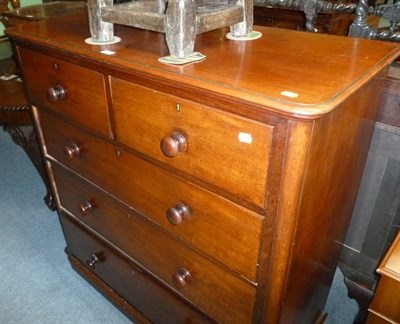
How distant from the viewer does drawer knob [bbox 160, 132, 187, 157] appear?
2.56ft

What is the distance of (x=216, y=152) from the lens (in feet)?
2.47

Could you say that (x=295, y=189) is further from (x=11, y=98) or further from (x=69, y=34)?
(x=11, y=98)

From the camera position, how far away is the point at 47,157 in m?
1.36

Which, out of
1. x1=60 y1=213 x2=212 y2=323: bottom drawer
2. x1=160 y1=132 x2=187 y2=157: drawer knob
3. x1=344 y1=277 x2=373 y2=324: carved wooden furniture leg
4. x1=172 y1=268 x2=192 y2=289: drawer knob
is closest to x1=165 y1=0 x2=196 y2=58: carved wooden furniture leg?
x1=160 y1=132 x2=187 y2=157: drawer knob

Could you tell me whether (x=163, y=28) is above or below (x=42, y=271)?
above

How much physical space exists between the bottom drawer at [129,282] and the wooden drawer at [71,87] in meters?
0.51

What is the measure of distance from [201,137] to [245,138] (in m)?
0.11

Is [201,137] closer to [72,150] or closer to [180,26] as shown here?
[180,26]

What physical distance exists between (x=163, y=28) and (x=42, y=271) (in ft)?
4.70

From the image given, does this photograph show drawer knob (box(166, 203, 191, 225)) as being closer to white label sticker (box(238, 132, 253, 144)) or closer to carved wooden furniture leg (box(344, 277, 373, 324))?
white label sticker (box(238, 132, 253, 144))

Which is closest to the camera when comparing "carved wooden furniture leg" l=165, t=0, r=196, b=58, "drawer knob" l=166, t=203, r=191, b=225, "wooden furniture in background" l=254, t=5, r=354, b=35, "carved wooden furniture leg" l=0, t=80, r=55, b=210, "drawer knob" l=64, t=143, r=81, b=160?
"carved wooden furniture leg" l=165, t=0, r=196, b=58

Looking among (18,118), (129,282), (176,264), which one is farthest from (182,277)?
(18,118)

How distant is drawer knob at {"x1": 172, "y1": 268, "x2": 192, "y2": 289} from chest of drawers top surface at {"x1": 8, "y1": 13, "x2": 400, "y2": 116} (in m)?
0.54

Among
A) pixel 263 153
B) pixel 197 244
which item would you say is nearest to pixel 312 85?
pixel 263 153
